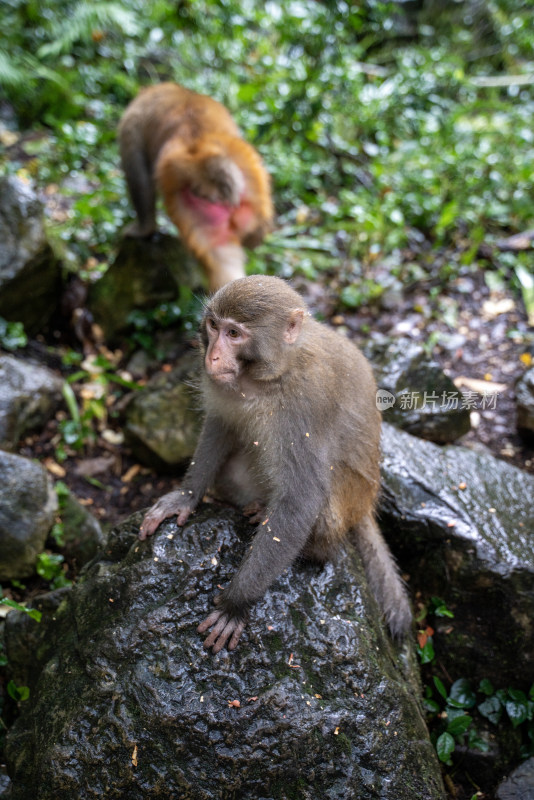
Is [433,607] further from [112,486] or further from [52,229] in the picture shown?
[52,229]

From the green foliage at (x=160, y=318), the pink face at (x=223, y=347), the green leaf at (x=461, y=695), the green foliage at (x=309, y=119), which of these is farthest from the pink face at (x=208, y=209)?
the green leaf at (x=461, y=695)

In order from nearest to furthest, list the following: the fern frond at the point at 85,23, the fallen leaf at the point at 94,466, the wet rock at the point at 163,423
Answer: the wet rock at the point at 163,423 < the fallen leaf at the point at 94,466 < the fern frond at the point at 85,23

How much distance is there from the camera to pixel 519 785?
3.35 meters

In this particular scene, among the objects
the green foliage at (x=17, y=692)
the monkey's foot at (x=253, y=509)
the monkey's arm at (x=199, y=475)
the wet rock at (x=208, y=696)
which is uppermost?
the monkey's arm at (x=199, y=475)

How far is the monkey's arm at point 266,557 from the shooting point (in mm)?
2955

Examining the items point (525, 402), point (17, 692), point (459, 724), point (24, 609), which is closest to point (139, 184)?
point (525, 402)

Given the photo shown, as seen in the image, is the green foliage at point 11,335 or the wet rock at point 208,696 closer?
the wet rock at point 208,696

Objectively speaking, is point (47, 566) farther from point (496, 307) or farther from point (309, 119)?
point (309, 119)

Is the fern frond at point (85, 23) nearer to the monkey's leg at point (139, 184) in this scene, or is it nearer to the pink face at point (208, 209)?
the monkey's leg at point (139, 184)

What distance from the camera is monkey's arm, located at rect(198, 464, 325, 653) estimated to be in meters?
2.96

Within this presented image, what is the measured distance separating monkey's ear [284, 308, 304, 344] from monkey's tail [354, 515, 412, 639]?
1.21m

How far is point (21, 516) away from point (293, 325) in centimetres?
226

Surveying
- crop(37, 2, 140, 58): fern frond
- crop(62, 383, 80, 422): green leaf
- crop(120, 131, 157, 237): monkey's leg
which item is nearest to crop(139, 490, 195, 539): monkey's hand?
crop(62, 383, 80, 422): green leaf

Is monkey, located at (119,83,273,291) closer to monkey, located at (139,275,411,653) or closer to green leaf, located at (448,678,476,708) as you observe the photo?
monkey, located at (139,275,411,653)
